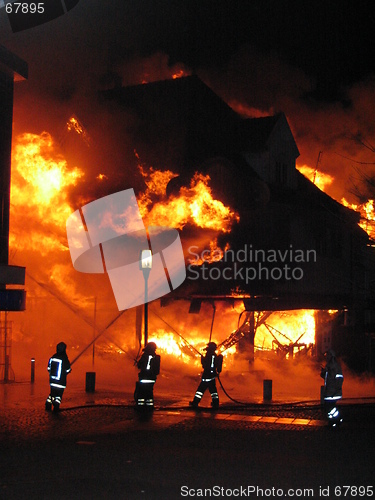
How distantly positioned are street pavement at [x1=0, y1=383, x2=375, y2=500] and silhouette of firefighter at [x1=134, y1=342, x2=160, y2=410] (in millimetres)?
343

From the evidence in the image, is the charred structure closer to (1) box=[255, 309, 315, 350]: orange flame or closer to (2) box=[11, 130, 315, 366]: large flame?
(2) box=[11, 130, 315, 366]: large flame

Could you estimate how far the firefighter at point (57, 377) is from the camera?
1292 cm

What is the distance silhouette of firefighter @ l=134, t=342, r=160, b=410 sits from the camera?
13.4m

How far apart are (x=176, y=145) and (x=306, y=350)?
958 centimetres

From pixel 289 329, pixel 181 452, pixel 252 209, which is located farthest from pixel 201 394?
pixel 289 329

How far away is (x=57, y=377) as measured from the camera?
1298 cm

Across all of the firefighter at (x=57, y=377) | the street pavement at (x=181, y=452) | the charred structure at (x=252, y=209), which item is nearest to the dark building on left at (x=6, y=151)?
the street pavement at (x=181, y=452)

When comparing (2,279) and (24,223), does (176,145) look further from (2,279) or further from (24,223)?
(2,279)

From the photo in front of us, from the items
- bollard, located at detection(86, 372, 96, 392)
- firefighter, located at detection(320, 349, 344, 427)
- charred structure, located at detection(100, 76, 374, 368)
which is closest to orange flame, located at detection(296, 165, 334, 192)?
charred structure, located at detection(100, 76, 374, 368)

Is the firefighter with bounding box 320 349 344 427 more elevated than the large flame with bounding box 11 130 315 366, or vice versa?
the large flame with bounding box 11 130 315 366

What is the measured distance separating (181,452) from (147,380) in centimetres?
423

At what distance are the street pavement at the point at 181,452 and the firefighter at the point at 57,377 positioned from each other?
0.31m

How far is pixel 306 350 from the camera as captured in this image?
79.2 feet

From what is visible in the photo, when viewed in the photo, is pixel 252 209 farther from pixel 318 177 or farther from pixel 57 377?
pixel 57 377
